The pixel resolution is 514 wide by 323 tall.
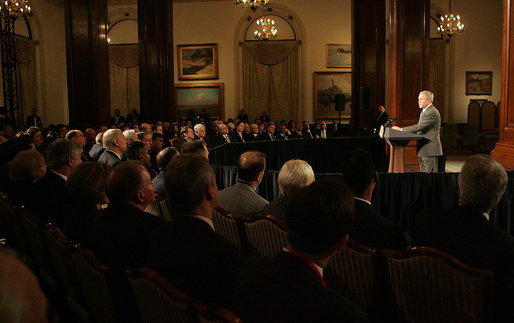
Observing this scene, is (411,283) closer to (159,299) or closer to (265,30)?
(159,299)

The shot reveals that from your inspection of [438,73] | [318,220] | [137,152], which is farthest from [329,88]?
[318,220]

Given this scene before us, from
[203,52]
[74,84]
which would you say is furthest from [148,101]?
[203,52]

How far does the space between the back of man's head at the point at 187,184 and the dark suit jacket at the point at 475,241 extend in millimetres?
1083

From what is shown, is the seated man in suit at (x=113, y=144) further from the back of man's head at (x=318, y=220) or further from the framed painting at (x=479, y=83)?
the framed painting at (x=479, y=83)

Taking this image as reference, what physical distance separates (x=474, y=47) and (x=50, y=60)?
54.3 feet

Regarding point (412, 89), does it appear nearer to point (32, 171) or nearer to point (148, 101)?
point (32, 171)

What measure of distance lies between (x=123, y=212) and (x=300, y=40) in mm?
18292

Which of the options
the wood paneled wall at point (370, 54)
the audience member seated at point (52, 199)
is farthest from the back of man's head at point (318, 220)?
the wood paneled wall at point (370, 54)

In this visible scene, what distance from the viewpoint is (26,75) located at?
1695 centimetres

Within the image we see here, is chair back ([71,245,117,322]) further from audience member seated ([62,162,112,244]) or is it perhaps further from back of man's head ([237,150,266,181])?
back of man's head ([237,150,266,181])

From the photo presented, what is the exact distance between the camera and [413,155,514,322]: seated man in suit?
2.02 m

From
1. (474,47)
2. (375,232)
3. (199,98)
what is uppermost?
(474,47)

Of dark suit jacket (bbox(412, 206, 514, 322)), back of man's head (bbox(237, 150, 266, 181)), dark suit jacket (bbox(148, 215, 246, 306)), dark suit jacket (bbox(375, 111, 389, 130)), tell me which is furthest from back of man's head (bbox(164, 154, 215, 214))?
dark suit jacket (bbox(375, 111, 389, 130))

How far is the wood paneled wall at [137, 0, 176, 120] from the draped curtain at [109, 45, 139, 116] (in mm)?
7173
